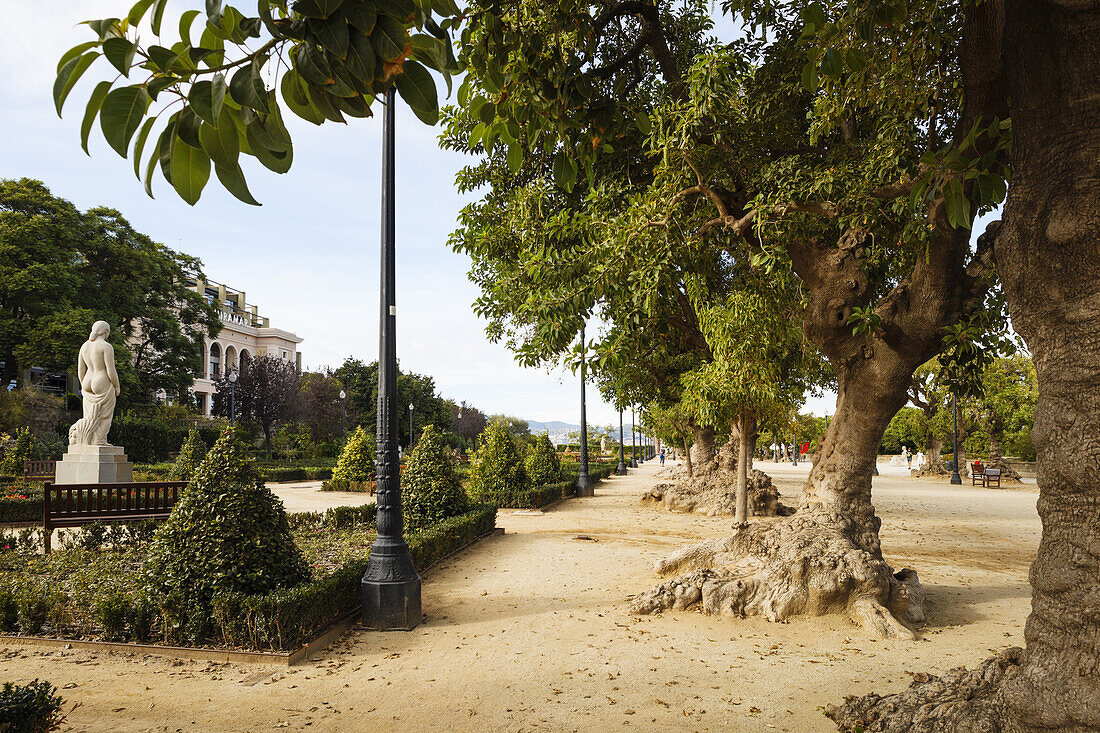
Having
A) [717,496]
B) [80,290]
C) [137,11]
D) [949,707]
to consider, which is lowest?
[717,496]

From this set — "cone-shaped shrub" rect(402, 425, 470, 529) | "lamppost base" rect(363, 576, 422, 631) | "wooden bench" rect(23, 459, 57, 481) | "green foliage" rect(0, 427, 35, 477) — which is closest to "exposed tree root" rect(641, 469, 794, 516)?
"cone-shaped shrub" rect(402, 425, 470, 529)

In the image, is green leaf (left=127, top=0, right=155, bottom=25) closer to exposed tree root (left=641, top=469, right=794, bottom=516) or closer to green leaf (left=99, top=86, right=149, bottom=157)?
green leaf (left=99, top=86, right=149, bottom=157)

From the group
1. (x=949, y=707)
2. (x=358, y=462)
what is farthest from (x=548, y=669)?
(x=358, y=462)

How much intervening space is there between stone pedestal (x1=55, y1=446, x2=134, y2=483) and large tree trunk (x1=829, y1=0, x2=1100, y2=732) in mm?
17038

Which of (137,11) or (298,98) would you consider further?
(298,98)

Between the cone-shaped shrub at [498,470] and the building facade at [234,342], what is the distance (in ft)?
146

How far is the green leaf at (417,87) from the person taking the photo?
5.74 ft

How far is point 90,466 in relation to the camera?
48.2ft

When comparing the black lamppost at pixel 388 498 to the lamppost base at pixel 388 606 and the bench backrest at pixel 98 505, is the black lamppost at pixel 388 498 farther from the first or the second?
the bench backrest at pixel 98 505

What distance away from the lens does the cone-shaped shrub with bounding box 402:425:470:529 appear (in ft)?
37.6

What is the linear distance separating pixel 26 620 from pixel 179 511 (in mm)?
1709

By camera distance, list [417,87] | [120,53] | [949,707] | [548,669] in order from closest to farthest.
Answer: [120,53]
[417,87]
[949,707]
[548,669]

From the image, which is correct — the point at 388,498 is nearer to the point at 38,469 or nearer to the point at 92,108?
the point at 92,108

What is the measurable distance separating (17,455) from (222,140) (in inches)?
1018
